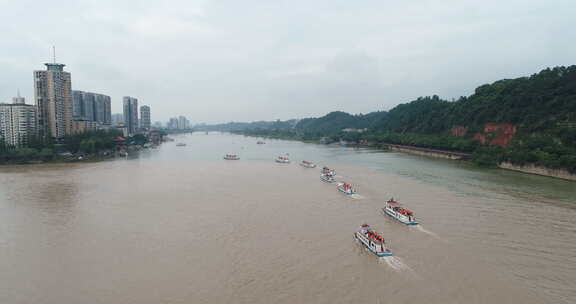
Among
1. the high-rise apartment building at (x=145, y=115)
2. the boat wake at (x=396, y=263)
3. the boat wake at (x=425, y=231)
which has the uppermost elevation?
the high-rise apartment building at (x=145, y=115)

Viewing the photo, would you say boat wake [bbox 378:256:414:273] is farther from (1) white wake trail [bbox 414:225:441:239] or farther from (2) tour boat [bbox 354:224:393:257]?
(1) white wake trail [bbox 414:225:441:239]

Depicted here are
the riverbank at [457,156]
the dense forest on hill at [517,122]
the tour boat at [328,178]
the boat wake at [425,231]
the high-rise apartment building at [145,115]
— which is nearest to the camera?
the boat wake at [425,231]

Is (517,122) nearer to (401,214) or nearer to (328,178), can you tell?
(328,178)

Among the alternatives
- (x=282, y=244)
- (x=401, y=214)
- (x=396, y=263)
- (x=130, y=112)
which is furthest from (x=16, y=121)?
(x=130, y=112)

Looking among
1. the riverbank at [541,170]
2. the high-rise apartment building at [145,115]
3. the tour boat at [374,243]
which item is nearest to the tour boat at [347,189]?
the tour boat at [374,243]

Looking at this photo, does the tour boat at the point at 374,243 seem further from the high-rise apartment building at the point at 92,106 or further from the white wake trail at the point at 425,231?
the high-rise apartment building at the point at 92,106

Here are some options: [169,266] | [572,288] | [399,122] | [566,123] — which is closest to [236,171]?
[169,266]

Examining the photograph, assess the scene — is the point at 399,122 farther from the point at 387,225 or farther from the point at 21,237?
the point at 21,237
